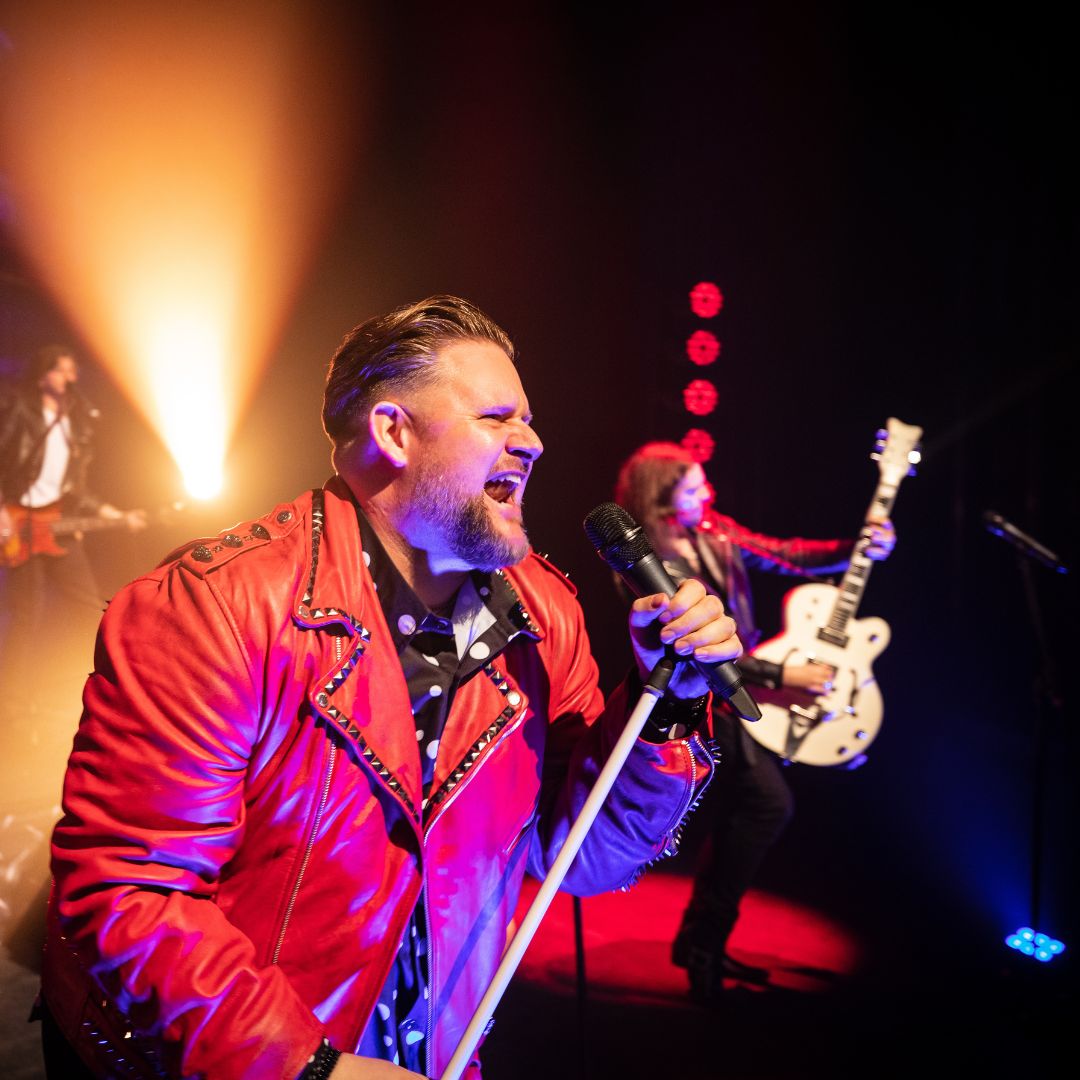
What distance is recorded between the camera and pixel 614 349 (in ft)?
19.4

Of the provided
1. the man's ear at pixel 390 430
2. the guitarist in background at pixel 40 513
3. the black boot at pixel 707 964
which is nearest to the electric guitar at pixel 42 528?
the guitarist in background at pixel 40 513

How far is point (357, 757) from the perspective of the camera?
4.33 feet

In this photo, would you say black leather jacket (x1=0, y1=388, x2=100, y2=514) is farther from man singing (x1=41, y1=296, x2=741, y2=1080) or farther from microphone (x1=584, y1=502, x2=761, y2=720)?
microphone (x1=584, y1=502, x2=761, y2=720)

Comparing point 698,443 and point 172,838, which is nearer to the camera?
point 172,838

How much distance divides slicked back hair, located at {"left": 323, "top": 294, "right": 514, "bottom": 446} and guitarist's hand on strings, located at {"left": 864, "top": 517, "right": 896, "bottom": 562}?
11.0 ft

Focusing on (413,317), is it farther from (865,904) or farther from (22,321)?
(22,321)

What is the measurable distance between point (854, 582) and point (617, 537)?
3425 mm

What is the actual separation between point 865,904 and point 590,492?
3.05 metres

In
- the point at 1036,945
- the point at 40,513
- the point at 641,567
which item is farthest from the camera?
the point at 40,513

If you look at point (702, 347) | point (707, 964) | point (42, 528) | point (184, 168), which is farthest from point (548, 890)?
point (42, 528)

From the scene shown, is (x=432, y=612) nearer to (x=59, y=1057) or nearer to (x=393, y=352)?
(x=393, y=352)

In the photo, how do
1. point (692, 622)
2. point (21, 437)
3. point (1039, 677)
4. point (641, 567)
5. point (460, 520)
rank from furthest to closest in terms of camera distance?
point (21, 437) < point (1039, 677) < point (460, 520) < point (641, 567) < point (692, 622)

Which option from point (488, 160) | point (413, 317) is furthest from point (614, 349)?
point (413, 317)

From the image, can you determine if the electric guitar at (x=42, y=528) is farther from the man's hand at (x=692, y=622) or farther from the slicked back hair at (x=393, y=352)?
the man's hand at (x=692, y=622)
